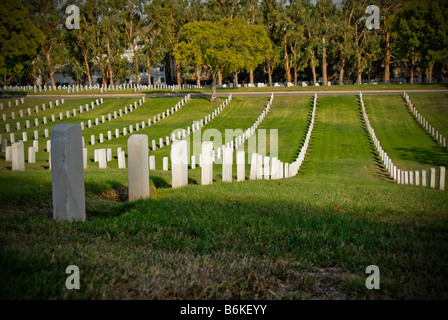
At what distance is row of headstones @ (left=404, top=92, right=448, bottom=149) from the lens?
107 feet

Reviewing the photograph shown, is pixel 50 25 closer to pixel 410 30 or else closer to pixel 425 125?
pixel 410 30

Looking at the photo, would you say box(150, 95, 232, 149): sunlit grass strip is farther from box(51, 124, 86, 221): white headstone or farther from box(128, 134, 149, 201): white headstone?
box(51, 124, 86, 221): white headstone

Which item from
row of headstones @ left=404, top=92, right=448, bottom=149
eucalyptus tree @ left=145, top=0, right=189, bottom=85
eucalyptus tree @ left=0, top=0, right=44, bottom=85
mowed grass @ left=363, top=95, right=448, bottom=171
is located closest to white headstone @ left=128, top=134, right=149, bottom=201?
mowed grass @ left=363, top=95, right=448, bottom=171

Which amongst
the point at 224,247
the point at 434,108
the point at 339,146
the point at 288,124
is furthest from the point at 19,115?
the point at 224,247

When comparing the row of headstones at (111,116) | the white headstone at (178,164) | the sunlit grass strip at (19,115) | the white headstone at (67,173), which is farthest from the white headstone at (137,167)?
the sunlit grass strip at (19,115)

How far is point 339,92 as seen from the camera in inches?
2159

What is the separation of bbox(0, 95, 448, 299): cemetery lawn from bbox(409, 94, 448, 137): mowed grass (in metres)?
32.3

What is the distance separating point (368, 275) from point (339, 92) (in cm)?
5302

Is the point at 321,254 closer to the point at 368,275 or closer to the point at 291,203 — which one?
the point at 368,275

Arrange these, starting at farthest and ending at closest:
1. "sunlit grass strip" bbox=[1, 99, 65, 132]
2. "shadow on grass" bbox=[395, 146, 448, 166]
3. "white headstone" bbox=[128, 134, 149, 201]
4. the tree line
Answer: the tree line, "sunlit grass strip" bbox=[1, 99, 65, 132], "shadow on grass" bbox=[395, 146, 448, 166], "white headstone" bbox=[128, 134, 149, 201]

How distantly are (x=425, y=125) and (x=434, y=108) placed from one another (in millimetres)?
8246

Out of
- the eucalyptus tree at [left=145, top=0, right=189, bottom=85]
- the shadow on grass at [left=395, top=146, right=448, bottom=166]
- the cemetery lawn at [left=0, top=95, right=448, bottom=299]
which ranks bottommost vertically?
the shadow on grass at [left=395, top=146, right=448, bottom=166]

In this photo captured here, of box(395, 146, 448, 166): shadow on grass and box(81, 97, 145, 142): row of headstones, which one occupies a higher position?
box(81, 97, 145, 142): row of headstones
